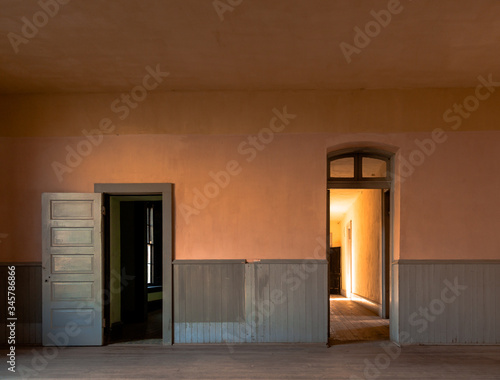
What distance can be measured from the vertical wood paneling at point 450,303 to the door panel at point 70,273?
409 centimetres

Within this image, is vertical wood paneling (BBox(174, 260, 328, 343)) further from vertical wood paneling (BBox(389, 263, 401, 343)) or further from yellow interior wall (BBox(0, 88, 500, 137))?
yellow interior wall (BBox(0, 88, 500, 137))

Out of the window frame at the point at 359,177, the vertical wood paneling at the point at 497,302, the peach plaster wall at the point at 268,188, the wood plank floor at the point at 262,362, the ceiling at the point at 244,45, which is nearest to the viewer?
the ceiling at the point at 244,45

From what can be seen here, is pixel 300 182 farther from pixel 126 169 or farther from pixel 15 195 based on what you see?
pixel 15 195

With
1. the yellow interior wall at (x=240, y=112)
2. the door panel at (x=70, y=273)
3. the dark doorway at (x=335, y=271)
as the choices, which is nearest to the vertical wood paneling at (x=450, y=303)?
the yellow interior wall at (x=240, y=112)

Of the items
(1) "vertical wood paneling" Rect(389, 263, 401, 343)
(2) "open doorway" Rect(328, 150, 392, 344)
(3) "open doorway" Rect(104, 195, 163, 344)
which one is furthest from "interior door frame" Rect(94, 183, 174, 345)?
(1) "vertical wood paneling" Rect(389, 263, 401, 343)

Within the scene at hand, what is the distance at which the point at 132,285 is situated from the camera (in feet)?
24.5

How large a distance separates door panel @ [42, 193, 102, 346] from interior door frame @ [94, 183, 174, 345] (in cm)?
38

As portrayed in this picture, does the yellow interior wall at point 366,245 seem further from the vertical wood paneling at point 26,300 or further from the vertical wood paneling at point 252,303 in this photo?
the vertical wood paneling at point 26,300

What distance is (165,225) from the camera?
554cm

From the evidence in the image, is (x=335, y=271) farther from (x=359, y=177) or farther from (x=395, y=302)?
(x=359, y=177)

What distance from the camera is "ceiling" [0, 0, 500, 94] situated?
360 cm

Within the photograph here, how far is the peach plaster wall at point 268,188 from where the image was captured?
548 cm

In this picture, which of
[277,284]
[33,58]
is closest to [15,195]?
[33,58]

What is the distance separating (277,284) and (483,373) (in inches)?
98.8
